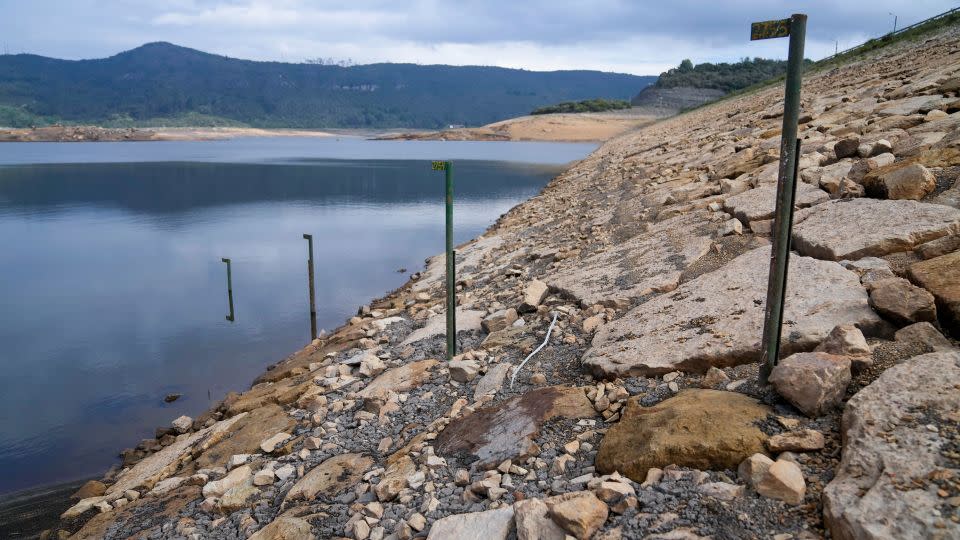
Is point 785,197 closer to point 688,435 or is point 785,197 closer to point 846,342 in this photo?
point 846,342

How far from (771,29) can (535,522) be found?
11.1 feet

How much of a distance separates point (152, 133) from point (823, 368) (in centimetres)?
13308

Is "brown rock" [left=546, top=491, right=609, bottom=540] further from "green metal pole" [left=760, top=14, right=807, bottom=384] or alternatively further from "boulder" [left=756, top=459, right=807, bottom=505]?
"green metal pole" [left=760, top=14, right=807, bottom=384]

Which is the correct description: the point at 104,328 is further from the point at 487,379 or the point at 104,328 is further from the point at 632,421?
the point at 632,421

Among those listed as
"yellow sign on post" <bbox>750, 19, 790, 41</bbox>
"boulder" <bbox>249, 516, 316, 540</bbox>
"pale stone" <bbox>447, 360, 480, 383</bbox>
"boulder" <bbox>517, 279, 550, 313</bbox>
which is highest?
"yellow sign on post" <bbox>750, 19, 790, 41</bbox>

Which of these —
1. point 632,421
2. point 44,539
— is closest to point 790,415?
point 632,421

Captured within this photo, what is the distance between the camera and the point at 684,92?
93.4 meters

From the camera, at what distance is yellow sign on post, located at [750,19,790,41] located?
4270 mm

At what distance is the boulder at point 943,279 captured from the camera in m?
4.42

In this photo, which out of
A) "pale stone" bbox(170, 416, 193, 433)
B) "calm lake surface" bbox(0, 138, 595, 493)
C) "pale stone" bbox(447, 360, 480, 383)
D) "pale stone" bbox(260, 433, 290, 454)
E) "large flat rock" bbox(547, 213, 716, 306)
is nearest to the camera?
"pale stone" bbox(260, 433, 290, 454)

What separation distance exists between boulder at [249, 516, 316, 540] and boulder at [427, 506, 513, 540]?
1118mm

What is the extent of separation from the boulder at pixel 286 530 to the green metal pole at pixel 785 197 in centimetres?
336

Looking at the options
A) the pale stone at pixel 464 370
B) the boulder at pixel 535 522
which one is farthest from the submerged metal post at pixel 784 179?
the pale stone at pixel 464 370

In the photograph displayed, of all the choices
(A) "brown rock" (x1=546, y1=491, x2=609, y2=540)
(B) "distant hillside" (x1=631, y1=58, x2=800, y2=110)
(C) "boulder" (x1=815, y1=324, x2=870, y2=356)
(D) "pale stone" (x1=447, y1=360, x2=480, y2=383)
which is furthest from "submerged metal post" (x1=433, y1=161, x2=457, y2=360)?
(B) "distant hillside" (x1=631, y1=58, x2=800, y2=110)
